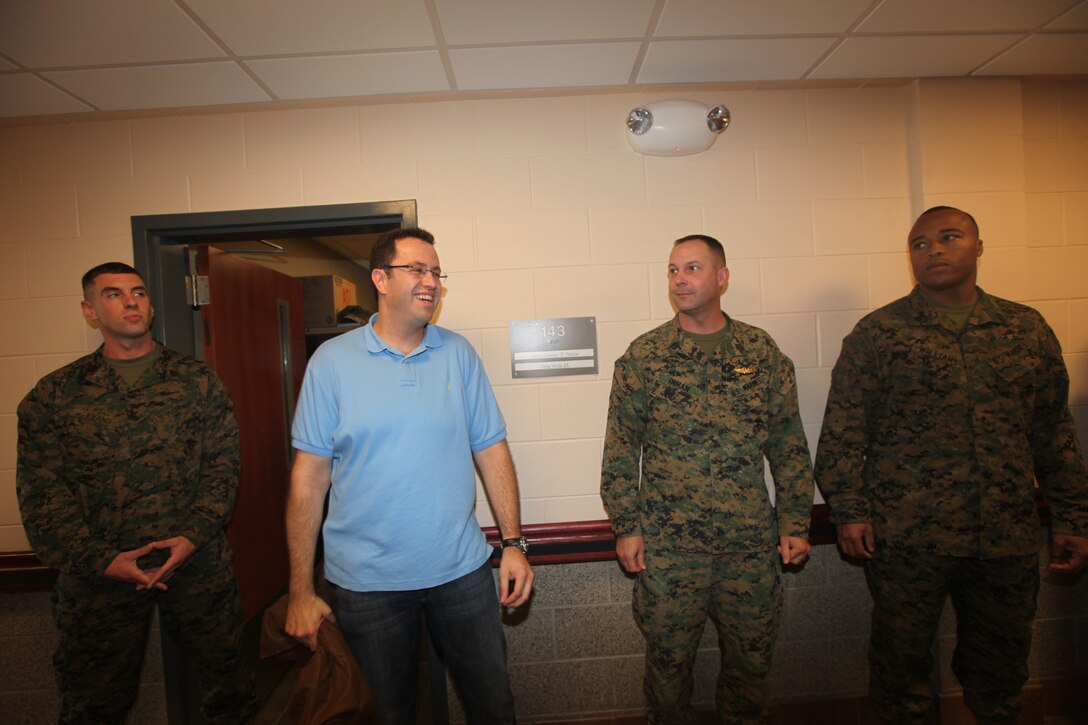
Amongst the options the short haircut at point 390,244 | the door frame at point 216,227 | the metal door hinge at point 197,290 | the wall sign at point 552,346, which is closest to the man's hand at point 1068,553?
the wall sign at point 552,346

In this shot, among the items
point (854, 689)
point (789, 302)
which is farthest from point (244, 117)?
point (854, 689)

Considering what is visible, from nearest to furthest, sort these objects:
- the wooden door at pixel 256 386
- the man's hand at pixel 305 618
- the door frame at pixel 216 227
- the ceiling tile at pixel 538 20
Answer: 1. the man's hand at pixel 305 618
2. the ceiling tile at pixel 538 20
3. the door frame at pixel 216 227
4. the wooden door at pixel 256 386

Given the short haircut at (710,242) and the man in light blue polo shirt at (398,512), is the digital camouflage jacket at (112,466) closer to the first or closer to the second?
the man in light blue polo shirt at (398,512)

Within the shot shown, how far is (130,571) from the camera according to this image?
1.64 meters

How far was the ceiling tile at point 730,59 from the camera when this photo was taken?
1735 millimetres

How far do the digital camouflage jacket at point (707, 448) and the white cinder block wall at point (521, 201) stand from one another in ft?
1.11

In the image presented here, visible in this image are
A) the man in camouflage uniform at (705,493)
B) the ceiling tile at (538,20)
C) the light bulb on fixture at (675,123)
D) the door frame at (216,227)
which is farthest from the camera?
the door frame at (216,227)

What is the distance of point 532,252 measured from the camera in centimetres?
203

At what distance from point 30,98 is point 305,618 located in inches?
86.8

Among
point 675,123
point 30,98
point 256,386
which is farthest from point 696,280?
point 30,98

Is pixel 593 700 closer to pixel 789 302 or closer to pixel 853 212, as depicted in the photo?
pixel 789 302

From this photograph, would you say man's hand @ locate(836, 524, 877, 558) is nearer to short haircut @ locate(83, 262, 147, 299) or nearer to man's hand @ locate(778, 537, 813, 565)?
man's hand @ locate(778, 537, 813, 565)

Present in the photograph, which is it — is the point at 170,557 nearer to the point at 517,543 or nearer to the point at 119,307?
the point at 119,307

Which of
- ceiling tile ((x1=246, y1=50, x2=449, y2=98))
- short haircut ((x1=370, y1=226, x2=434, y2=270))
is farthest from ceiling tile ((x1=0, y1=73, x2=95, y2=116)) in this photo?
short haircut ((x1=370, y1=226, x2=434, y2=270))
